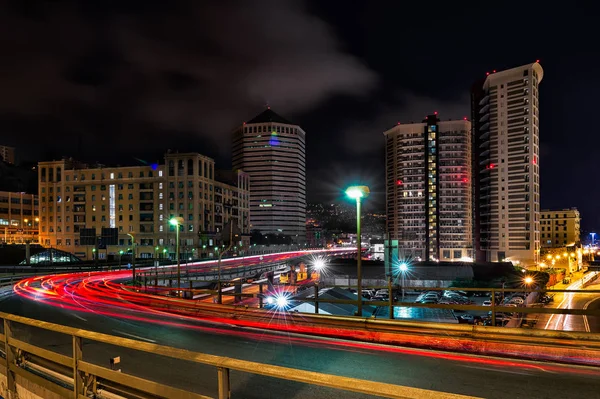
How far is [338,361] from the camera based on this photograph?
9.62 m

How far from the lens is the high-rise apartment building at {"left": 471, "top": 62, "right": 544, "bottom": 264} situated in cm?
10638

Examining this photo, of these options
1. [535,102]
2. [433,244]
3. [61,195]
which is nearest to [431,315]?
[535,102]

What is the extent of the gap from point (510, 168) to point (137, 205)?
10271 centimetres

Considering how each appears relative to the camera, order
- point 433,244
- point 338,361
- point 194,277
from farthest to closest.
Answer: point 433,244, point 194,277, point 338,361

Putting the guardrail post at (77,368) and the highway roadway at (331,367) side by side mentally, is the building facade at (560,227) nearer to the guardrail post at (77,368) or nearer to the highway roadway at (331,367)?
the highway roadway at (331,367)

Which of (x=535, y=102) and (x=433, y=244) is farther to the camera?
(x=433, y=244)

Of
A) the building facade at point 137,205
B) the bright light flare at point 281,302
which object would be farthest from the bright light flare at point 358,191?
the building facade at point 137,205

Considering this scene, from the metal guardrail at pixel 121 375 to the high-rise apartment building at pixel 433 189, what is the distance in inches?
5637

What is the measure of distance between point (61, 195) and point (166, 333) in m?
113

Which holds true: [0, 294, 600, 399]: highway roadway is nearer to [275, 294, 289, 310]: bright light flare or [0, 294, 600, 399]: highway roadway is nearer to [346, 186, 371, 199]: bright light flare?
[346, 186, 371, 199]: bright light flare

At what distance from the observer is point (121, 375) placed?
4.51 meters

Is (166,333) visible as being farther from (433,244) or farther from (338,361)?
(433,244)

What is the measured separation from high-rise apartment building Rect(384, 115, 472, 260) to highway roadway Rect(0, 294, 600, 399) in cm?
13682

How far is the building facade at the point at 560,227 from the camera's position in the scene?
A: 17325 centimetres
